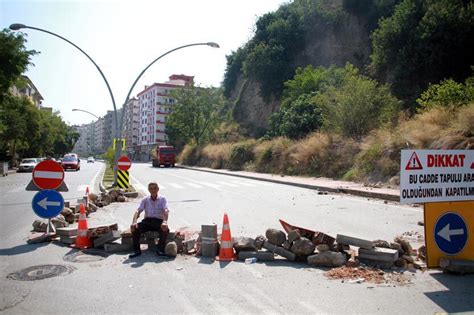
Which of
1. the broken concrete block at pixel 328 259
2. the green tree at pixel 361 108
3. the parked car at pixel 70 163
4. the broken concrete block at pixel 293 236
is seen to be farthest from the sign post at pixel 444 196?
the parked car at pixel 70 163

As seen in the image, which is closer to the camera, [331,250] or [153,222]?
[331,250]

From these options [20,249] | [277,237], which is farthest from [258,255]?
[20,249]

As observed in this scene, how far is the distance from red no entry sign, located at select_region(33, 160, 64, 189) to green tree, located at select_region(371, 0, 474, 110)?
26592 mm

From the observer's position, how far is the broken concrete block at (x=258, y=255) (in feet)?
21.5

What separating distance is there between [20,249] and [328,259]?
542cm

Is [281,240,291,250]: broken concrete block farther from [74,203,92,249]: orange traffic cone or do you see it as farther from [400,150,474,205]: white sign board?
[74,203,92,249]: orange traffic cone

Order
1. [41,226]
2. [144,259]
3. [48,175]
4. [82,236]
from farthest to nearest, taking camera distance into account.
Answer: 1. [41,226]
2. [48,175]
3. [82,236]
4. [144,259]

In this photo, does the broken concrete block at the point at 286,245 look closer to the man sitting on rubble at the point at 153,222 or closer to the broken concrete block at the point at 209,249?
the broken concrete block at the point at 209,249

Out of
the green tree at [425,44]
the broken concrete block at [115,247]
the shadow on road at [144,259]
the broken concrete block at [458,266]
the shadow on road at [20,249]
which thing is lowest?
the shadow on road at [144,259]

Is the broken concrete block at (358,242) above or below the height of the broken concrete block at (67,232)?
above

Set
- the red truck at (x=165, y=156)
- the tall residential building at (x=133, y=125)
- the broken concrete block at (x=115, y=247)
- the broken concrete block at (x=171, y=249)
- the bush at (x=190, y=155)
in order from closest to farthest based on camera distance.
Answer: the broken concrete block at (x=171, y=249) → the broken concrete block at (x=115, y=247) → the red truck at (x=165, y=156) → the bush at (x=190, y=155) → the tall residential building at (x=133, y=125)

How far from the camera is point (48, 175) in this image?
815cm

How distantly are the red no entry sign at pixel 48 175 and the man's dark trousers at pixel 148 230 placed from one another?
7.51 feet

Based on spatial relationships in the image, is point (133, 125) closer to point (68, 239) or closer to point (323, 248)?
point (68, 239)
